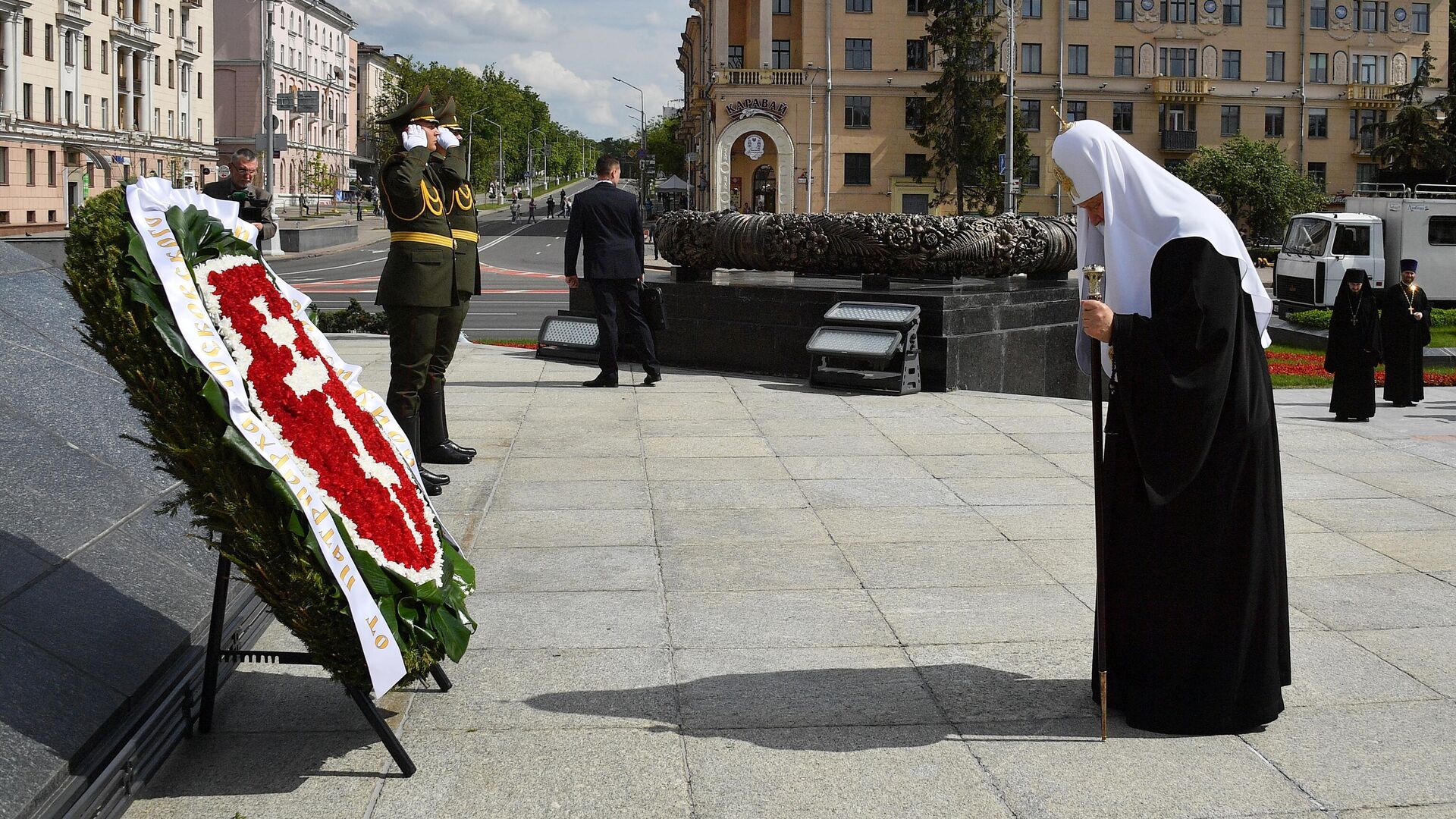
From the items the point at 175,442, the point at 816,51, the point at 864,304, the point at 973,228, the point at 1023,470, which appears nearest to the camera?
the point at 175,442

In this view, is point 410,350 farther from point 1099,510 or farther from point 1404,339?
point 1404,339

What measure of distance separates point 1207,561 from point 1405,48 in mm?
79011

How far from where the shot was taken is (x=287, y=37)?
10219 cm

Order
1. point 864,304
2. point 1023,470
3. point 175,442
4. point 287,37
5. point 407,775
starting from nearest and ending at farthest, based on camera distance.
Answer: point 175,442 < point 407,775 < point 1023,470 < point 864,304 < point 287,37

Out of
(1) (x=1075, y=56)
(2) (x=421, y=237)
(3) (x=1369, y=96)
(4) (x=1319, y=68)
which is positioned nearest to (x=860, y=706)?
(2) (x=421, y=237)

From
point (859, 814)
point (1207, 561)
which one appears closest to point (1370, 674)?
point (1207, 561)

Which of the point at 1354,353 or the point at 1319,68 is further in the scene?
the point at 1319,68

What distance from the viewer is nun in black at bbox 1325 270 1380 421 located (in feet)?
43.0

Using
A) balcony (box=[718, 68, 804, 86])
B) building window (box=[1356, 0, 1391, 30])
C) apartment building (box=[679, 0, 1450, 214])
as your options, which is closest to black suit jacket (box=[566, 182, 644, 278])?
apartment building (box=[679, 0, 1450, 214])

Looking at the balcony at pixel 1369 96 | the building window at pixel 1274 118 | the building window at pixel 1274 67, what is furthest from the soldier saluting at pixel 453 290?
the balcony at pixel 1369 96

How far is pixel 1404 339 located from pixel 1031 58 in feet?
192

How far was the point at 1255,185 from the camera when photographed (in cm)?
5634

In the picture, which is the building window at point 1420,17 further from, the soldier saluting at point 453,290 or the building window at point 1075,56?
the soldier saluting at point 453,290

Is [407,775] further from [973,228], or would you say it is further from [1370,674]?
[973,228]
